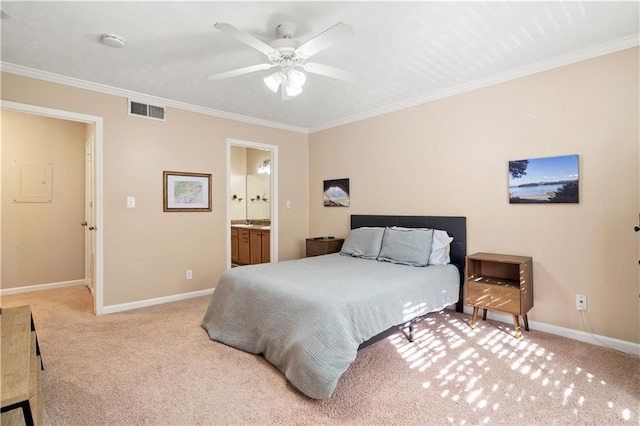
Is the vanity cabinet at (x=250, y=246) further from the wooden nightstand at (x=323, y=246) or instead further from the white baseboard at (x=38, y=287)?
the white baseboard at (x=38, y=287)

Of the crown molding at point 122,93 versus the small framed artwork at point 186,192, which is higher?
the crown molding at point 122,93

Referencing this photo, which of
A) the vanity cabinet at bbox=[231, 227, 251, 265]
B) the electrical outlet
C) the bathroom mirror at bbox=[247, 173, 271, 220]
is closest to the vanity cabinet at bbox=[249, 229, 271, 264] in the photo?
the vanity cabinet at bbox=[231, 227, 251, 265]

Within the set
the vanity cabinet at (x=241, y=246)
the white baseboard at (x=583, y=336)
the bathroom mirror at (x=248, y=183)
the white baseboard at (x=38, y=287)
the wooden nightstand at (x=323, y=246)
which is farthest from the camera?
the bathroom mirror at (x=248, y=183)

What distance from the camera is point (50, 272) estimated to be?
473 centimetres

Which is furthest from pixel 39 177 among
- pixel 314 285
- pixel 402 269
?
pixel 402 269

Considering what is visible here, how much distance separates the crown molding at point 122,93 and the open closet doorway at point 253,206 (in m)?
0.48

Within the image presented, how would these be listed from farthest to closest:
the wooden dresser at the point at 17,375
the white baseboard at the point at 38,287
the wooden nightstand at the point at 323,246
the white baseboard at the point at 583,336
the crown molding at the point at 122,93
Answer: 1. the wooden nightstand at the point at 323,246
2. the white baseboard at the point at 38,287
3. the crown molding at the point at 122,93
4. the white baseboard at the point at 583,336
5. the wooden dresser at the point at 17,375

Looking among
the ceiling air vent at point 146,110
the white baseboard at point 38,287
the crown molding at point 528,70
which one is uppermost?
the crown molding at point 528,70

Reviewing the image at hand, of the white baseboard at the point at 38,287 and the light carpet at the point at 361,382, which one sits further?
the white baseboard at the point at 38,287

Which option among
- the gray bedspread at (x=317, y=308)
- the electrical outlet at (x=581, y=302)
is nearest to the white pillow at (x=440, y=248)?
the gray bedspread at (x=317, y=308)

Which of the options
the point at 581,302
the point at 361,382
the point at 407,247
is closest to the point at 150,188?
the point at 407,247

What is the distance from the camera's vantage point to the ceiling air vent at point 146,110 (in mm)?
3718

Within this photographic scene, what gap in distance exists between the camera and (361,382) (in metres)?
2.18

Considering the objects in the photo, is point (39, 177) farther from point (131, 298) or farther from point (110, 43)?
point (110, 43)
